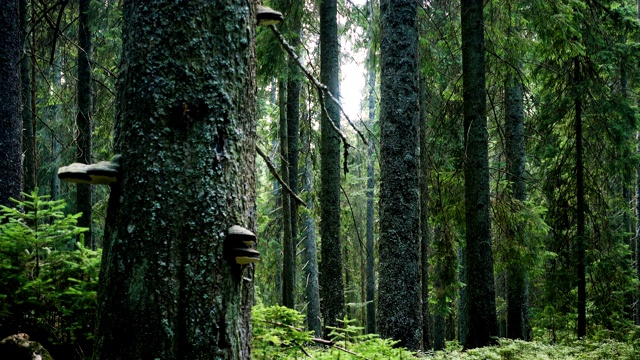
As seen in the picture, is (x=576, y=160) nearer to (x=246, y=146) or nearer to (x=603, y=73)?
(x=603, y=73)

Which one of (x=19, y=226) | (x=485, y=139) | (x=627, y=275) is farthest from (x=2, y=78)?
(x=627, y=275)

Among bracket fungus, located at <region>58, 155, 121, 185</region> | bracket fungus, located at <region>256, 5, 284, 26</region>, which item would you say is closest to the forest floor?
bracket fungus, located at <region>256, 5, 284, 26</region>

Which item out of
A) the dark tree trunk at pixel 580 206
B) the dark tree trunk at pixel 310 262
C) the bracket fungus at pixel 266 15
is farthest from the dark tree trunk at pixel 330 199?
the dark tree trunk at pixel 580 206

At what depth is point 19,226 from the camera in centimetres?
302

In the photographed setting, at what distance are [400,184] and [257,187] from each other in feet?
5.50

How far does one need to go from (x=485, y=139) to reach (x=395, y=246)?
2884 mm

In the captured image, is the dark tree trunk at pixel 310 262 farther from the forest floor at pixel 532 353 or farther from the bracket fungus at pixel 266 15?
the bracket fungus at pixel 266 15

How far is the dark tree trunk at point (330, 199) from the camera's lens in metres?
8.56

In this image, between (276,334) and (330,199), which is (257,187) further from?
(330,199)

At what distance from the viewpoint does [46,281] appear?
2910 mm

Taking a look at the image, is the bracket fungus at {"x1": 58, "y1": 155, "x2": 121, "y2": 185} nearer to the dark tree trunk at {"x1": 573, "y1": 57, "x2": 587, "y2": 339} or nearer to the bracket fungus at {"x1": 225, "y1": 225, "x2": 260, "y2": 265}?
the bracket fungus at {"x1": 225, "y1": 225, "x2": 260, "y2": 265}

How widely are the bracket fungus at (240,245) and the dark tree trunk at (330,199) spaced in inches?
260

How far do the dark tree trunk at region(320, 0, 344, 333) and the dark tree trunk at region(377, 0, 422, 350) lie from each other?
276 cm

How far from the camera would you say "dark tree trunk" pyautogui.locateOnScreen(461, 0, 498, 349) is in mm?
7270
